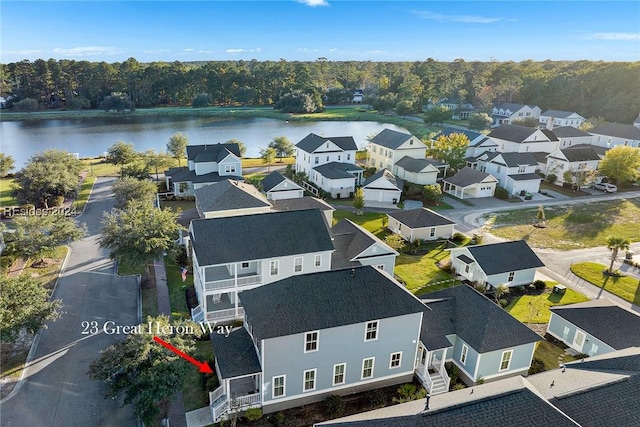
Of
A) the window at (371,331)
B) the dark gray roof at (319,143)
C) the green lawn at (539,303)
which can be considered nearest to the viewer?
the window at (371,331)

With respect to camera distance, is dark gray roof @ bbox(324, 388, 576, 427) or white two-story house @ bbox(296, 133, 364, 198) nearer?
dark gray roof @ bbox(324, 388, 576, 427)

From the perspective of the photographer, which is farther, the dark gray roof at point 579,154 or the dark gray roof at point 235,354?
the dark gray roof at point 579,154

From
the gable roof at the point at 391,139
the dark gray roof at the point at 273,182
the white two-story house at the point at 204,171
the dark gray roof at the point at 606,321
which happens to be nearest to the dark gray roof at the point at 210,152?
the white two-story house at the point at 204,171

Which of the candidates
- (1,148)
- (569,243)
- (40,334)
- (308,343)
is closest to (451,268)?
(569,243)

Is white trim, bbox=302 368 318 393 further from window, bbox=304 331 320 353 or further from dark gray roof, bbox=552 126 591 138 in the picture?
dark gray roof, bbox=552 126 591 138

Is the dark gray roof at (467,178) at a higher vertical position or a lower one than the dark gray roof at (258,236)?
lower

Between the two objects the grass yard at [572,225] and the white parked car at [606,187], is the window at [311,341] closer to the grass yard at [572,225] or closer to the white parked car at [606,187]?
the grass yard at [572,225]

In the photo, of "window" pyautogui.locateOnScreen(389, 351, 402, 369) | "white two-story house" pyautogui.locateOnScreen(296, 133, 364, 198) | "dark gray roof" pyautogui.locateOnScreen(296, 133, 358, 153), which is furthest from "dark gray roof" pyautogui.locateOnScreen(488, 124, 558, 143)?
"window" pyautogui.locateOnScreen(389, 351, 402, 369)

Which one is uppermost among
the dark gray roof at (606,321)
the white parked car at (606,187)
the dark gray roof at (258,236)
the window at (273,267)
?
the dark gray roof at (258,236)
